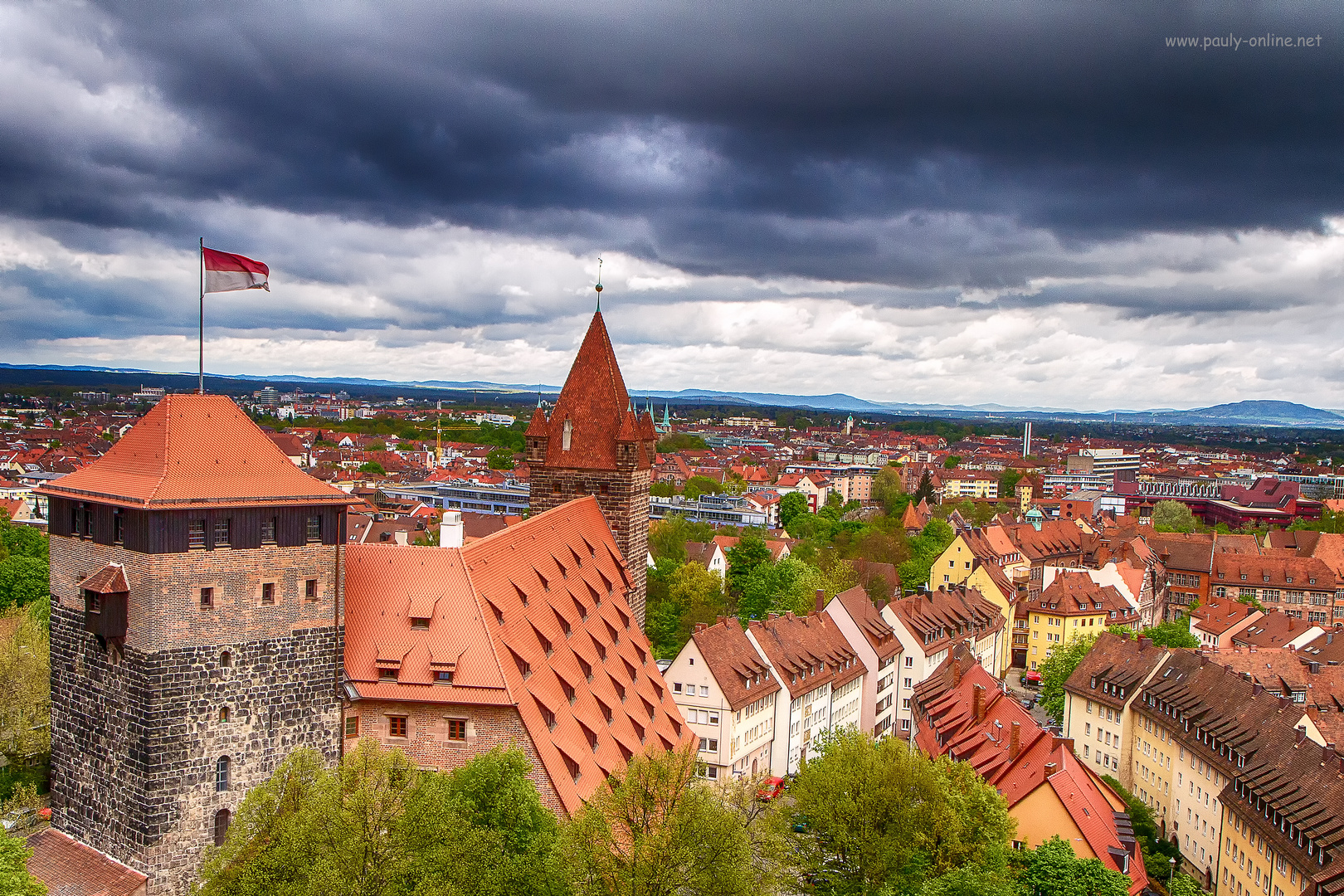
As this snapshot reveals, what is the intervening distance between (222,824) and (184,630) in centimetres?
584

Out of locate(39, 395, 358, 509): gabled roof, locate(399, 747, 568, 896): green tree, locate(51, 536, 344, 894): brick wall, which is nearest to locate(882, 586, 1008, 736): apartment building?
locate(399, 747, 568, 896): green tree

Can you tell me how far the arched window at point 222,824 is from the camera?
3244cm

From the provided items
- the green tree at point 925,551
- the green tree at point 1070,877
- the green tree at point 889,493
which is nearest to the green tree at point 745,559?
the green tree at point 925,551

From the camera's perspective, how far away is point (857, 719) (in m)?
A: 71.5

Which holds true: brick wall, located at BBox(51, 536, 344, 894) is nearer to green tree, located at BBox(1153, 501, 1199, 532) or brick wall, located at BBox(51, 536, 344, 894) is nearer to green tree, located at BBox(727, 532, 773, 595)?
green tree, located at BBox(727, 532, 773, 595)

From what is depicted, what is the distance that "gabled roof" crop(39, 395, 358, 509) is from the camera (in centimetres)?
3192

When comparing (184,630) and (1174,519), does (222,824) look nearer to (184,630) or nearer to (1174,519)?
(184,630)

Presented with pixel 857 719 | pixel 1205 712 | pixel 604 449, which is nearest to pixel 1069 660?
pixel 857 719

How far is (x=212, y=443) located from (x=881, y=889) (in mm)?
24928

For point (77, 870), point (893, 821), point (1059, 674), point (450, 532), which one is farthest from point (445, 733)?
point (1059, 674)

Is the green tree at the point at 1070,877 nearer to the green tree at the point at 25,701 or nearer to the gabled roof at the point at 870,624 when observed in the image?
the gabled roof at the point at 870,624

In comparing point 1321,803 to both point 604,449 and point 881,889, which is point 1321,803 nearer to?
point 881,889

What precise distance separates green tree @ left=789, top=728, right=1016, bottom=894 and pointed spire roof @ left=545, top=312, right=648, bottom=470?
20811 mm

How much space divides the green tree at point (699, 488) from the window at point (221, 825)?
14746 cm
